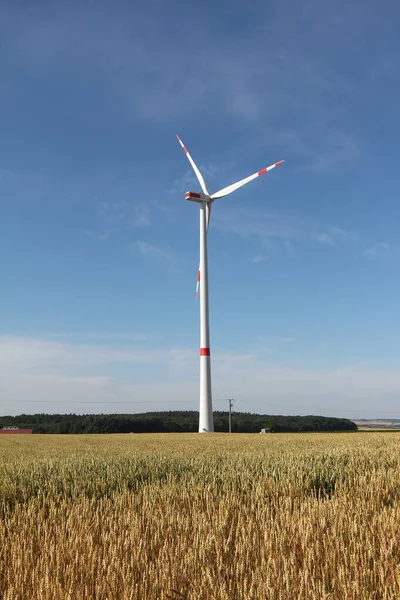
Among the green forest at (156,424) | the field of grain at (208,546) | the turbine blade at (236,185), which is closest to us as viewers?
the field of grain at (208,546)

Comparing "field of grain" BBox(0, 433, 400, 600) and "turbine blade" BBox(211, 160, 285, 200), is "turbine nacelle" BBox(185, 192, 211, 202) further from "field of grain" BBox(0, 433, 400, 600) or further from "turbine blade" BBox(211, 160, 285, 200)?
"field of grain" BBox(0, 433, 400, 600)

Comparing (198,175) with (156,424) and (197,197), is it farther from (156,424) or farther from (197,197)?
(156,424)

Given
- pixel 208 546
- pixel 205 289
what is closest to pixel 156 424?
pixel 205 289

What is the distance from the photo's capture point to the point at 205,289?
74625 mm

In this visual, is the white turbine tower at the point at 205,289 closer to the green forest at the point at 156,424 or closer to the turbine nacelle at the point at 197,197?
the turbine nacelle at the point at 197,197

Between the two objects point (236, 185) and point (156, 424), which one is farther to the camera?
point (156, 424)

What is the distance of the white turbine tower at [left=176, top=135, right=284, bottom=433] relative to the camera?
74375 millimetres

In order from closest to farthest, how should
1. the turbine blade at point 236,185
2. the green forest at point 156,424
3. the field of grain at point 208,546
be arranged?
the field of grain at point 208,546, the turbine blade at point 236,185, the green forest at point 156,424

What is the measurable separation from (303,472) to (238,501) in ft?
11.9

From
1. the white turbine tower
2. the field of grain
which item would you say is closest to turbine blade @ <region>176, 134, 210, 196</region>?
the white turbine tower

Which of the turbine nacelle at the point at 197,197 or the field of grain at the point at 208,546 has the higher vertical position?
the turbine nacelle at the point at 197,197

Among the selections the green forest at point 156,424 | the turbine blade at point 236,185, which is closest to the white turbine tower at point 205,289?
the turbine blade at point 236,185

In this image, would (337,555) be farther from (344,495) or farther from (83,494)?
(83,494)

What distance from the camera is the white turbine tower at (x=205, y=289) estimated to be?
7438 centimetres
